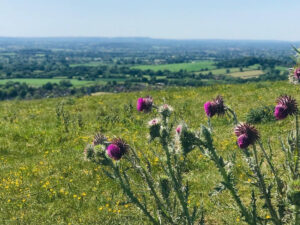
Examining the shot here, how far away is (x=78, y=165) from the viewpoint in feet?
34.6

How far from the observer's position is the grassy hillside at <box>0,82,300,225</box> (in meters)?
7.59

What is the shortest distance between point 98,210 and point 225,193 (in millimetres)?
3024

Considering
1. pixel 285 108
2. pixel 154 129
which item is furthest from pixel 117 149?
pixel 285 108

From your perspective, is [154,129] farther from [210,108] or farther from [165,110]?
[210,108]

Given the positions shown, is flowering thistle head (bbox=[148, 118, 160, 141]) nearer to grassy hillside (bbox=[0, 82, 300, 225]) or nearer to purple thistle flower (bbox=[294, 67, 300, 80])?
grassy hillside (bbox=[0, 82, 300, 225])

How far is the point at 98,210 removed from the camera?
25.3ft

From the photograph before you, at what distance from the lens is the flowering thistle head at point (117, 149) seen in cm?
398

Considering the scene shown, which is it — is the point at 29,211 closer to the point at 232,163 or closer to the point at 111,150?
the point at 111,150

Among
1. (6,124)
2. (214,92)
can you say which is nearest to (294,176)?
(6,124)

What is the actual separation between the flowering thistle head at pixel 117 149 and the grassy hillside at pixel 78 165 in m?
0.18

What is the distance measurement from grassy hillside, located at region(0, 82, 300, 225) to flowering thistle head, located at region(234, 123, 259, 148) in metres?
0.63

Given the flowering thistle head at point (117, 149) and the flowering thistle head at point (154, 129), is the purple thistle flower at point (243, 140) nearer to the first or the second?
the flowering thistle head at point (154, 129)

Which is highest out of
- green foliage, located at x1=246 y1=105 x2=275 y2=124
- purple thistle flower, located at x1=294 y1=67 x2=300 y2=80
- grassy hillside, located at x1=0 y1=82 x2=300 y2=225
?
purple thistle flower, located at x1=294 y1=67 x2=300 y2=80

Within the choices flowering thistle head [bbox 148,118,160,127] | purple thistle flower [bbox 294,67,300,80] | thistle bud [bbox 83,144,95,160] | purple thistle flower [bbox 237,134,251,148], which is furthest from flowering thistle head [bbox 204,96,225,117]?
thistle bud [bbox 83,144,95,160]
